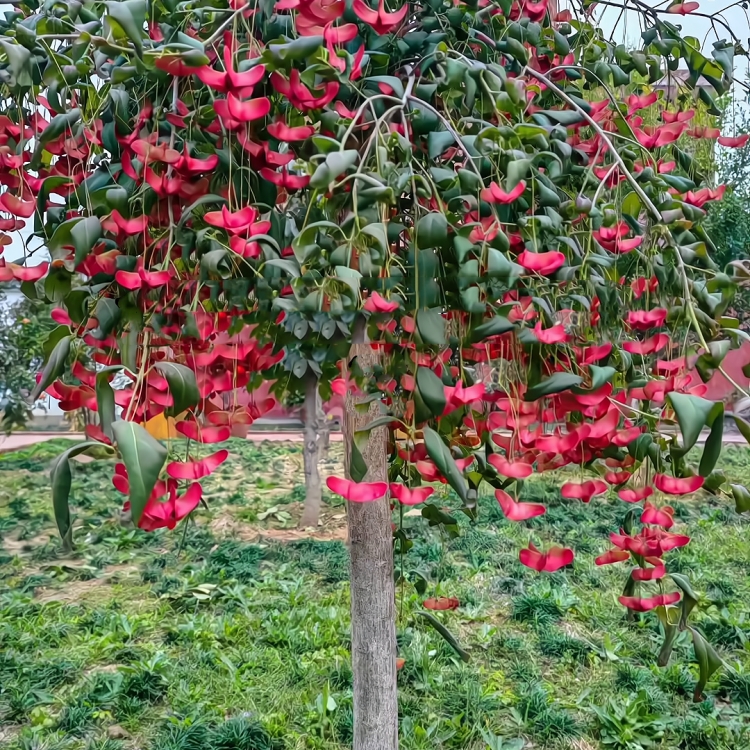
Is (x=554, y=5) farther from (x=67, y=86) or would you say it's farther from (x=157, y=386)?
(x=157, y=386)

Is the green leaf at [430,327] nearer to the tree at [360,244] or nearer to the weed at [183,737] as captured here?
the tree at [360,244]

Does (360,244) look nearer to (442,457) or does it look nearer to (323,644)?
(442,457)

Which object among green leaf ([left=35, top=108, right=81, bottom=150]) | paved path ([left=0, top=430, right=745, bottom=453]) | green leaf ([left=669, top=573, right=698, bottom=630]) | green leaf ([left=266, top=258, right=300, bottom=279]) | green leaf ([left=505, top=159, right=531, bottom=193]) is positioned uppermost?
green leaf ([left=35, top=108, right=81, bottom=150])

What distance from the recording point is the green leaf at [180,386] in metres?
0.50

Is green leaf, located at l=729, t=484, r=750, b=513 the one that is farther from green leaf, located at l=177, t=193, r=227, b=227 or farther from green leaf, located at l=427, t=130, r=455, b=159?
green leaf, located at l=177, t=193, r=227, b=227

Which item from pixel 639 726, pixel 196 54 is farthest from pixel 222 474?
pixel 196 54

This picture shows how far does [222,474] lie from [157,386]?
4.34 meters

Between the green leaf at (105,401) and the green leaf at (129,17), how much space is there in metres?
0.25

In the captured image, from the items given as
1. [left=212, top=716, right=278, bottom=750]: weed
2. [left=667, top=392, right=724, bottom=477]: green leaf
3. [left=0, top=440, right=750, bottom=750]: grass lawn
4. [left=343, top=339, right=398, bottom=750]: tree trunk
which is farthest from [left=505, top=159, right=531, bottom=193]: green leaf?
[left=212, top=716, right=278, bottom=750]: weed

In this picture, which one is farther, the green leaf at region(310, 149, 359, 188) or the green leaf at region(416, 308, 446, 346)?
the green leaf at region(416, 308, 446, 346)

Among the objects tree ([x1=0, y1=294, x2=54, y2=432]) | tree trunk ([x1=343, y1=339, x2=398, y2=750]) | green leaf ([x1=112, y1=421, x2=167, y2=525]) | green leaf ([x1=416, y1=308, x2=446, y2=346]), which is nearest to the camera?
green leaf ([x1=112, y1=421, x2=167, y2=525])

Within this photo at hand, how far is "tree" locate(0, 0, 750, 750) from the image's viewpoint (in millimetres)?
584

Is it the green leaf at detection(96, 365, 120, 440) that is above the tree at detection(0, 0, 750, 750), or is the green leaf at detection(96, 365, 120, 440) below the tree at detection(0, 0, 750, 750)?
below

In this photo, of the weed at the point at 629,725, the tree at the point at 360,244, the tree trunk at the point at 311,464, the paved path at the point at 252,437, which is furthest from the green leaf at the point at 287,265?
the paved path at the point at 252,437
